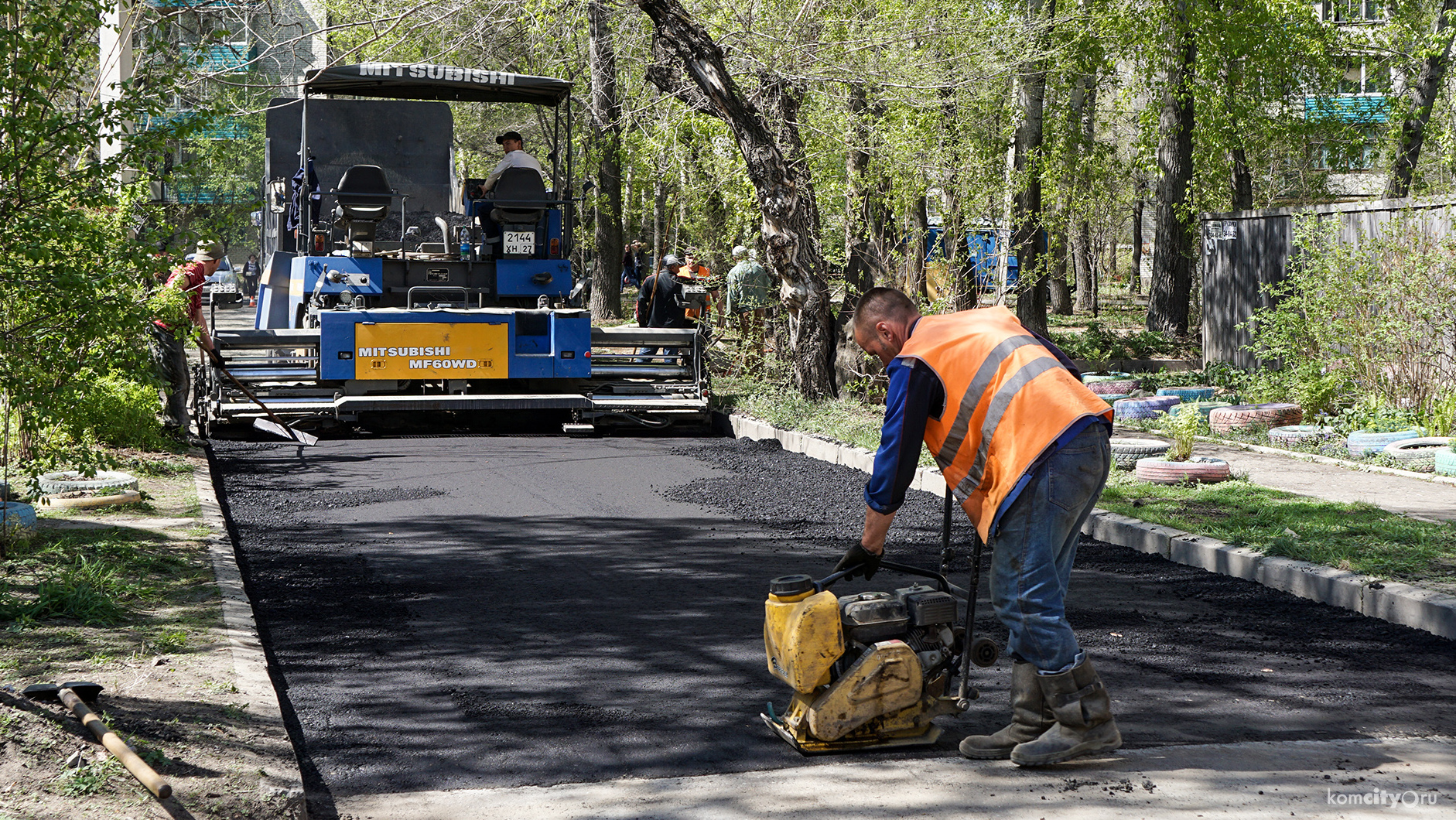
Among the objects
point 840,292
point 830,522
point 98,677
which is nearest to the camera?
point 98,677

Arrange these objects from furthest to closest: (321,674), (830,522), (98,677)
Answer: (830,522) < (321,674) < (98,677)

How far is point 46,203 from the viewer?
595cm

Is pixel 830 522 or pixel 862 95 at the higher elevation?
pixel 862 95

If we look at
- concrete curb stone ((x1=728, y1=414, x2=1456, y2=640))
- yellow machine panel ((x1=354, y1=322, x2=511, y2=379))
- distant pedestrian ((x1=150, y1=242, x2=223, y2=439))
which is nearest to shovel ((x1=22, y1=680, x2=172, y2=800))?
concrete curb stone ((x1=728, y1=414, x2=1456, y2=640))

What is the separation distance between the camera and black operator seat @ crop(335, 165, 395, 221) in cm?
1252

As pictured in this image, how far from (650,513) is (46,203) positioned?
4.20 m

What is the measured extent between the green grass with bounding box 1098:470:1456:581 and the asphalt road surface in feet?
1.32

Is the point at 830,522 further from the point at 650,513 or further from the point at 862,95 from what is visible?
the point at 862,95

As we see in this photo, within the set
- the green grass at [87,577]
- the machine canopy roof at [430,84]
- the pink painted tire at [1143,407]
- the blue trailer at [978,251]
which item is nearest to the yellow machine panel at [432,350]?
the machine canopy roof at [430,84]

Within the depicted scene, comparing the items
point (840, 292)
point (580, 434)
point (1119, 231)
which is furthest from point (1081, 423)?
point (1119, 231)

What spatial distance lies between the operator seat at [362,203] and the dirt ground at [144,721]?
660 cm

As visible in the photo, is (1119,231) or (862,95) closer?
(862,95)

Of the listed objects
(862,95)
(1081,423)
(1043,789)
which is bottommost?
(1043,789)

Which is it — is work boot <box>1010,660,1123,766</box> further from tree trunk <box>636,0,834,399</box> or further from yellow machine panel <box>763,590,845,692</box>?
tree trunk <box>636,0,834,399</box>
